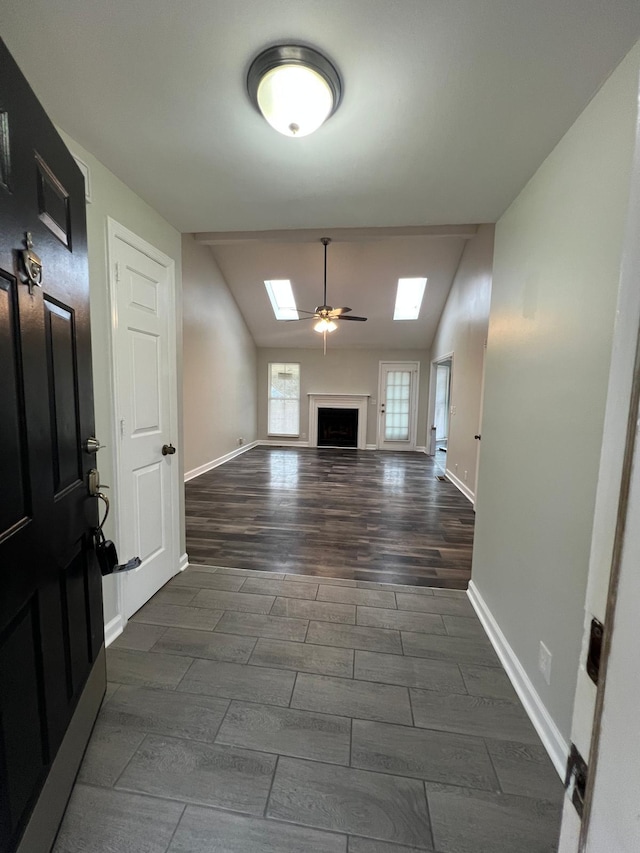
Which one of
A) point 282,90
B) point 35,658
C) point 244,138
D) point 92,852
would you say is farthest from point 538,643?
point 244,138

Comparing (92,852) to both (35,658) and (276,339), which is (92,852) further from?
(276,339)

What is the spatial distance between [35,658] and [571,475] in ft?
5.83

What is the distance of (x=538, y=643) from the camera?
1.43 meters

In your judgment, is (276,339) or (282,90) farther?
(276,339)

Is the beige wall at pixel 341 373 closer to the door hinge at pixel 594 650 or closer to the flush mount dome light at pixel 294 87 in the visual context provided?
the flush mount dome light at pixel 294 87

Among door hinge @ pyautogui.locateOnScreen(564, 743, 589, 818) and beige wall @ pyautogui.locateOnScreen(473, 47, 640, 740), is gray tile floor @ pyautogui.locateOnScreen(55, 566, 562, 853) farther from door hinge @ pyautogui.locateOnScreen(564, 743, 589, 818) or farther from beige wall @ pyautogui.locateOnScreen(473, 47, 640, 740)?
door hinge @ pyautogui.locateOnScreen(564, 743, 589, 818)

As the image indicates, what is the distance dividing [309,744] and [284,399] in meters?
7.64

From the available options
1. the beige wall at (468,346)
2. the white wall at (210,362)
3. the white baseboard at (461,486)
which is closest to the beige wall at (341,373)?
the white wall at (210,362)

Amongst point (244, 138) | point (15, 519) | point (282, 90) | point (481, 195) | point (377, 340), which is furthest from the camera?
point (377, 340)

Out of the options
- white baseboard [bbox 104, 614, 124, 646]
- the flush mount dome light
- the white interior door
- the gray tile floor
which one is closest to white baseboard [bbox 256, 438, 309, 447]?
the white interior door

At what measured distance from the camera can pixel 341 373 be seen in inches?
331

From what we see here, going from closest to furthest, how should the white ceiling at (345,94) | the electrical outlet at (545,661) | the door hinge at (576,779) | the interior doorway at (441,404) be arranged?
the door hinge at (576,779) → the white ceiling at (345,94) → the electrical outlet at (545,661) → the interior doorway at (441,404)

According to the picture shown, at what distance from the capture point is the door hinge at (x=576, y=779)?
0.48 metres

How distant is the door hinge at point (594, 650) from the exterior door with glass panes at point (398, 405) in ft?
26.2
